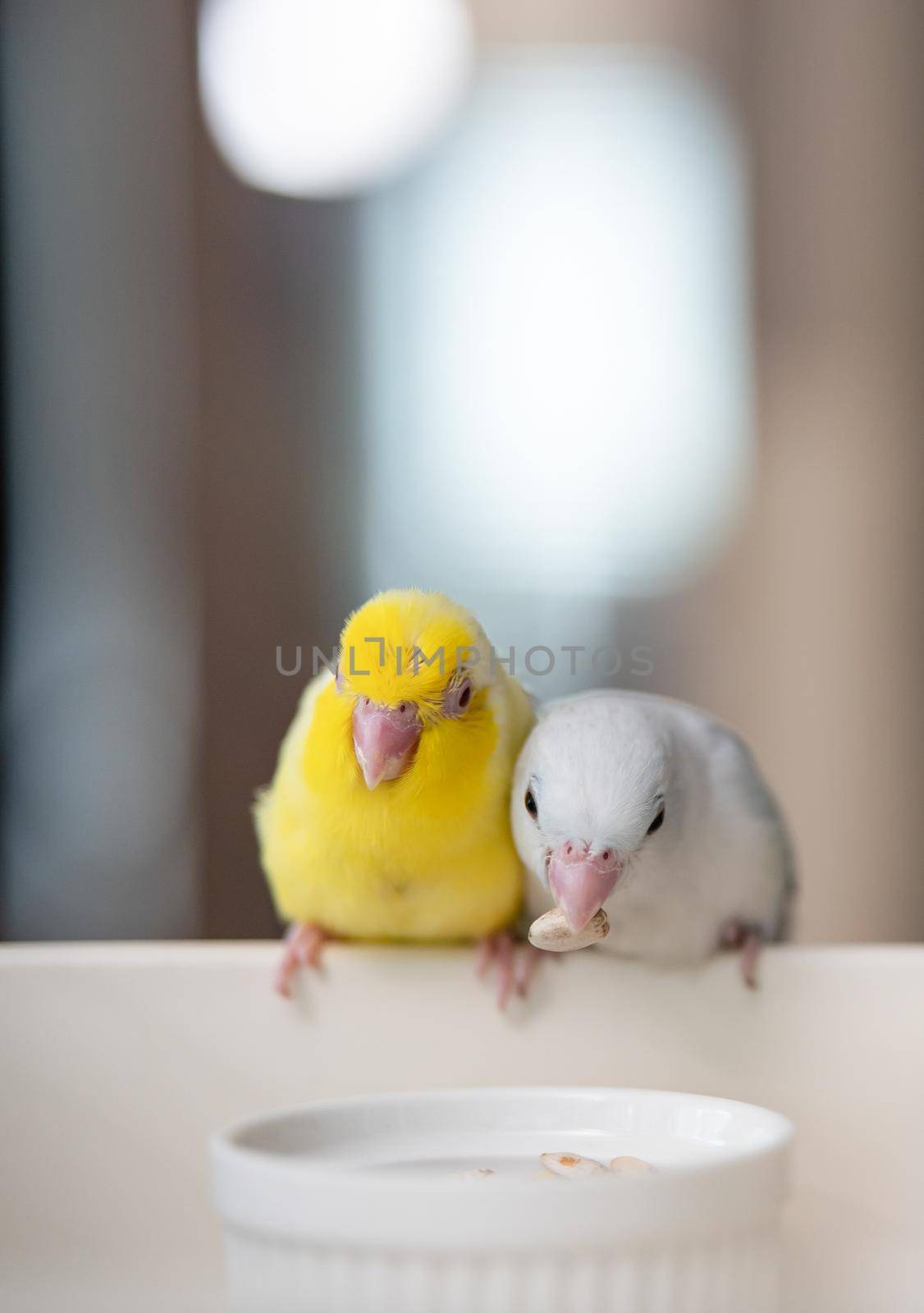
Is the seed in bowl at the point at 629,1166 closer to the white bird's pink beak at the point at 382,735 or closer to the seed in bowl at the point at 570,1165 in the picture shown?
the seed in bowl at the point at 570,1165

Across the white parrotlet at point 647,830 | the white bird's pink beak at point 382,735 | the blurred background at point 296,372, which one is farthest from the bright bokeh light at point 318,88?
the white bird's pink beak at point 382,735

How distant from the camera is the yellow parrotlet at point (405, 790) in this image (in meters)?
0.84

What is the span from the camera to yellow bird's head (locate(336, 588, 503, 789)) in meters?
0.83

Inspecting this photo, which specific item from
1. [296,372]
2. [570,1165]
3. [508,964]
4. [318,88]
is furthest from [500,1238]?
[318,88]

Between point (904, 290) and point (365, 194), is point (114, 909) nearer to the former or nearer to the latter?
point (365, 194)

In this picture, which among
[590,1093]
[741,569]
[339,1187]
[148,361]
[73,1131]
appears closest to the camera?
[339,1187]

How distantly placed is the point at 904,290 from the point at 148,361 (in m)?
1.26

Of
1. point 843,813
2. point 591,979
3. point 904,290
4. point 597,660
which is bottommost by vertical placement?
point 843,813

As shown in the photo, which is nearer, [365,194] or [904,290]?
[365,194]

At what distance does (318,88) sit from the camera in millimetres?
2008

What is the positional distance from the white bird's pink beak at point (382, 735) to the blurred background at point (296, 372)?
965 millimetres

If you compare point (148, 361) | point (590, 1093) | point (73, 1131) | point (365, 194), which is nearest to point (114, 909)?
point (148, 361)

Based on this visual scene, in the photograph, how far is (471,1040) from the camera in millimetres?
829

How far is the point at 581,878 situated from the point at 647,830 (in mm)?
81
